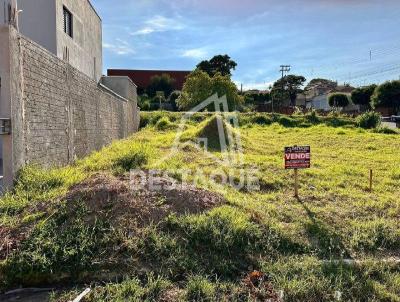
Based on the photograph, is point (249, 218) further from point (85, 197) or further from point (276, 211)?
point (85, 197)

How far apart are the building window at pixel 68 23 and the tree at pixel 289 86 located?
42218mm

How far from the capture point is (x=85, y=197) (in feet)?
15.9

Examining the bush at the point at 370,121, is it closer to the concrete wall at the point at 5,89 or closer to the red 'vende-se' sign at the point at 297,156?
the red 'vende-se' sign at the point at 297,156

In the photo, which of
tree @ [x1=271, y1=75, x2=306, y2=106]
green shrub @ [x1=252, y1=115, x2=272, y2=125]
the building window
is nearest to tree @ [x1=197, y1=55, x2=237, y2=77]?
tree @ [x1=271, y1=75, x2=306, y2=106]

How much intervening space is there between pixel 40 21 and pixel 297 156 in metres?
11.5

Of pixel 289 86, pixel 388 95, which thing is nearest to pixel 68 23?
pixel 388 95

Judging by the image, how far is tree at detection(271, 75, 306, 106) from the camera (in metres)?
56.8

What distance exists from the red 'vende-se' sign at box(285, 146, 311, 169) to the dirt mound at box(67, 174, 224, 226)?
1484 millimetres

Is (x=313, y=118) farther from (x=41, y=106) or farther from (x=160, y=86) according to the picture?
(x=160, y=86)

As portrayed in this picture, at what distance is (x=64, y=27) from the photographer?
15688 millimetres

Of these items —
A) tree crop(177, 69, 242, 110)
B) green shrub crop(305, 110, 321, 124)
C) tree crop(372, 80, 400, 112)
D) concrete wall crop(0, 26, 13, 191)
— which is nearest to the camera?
concrete wall crop(0, 26, 13, 191)

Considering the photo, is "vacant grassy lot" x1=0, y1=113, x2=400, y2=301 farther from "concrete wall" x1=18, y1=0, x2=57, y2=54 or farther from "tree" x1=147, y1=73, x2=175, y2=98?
"tree" x1=147, y1=73, x2=175, y2=98

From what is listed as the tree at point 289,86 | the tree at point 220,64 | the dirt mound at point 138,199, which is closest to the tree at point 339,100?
the tree at point 289,86

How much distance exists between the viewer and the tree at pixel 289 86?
5681 cm
